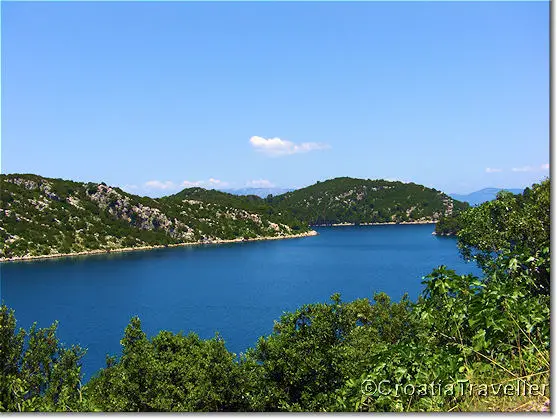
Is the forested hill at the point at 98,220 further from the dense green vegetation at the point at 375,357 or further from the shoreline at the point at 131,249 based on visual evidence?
the dense green vegetation at the point at 375,357

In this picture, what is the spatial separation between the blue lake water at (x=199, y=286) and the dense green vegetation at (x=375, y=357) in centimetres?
1986

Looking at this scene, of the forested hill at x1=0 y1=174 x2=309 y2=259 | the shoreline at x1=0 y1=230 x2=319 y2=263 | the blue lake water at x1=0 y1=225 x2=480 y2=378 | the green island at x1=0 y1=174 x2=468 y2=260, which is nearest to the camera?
the blue lake water at x1=0 y1=225 x2=480 y2=378

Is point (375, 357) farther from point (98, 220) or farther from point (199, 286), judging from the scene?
point (98, 220)

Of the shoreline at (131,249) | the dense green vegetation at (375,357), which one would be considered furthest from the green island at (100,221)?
the dense green vegetation at (375,357)

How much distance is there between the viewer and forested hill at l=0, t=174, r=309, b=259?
131000 millimetres

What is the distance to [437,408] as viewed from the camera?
18.3 feet

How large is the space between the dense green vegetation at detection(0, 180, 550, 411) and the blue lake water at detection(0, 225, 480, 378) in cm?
1986

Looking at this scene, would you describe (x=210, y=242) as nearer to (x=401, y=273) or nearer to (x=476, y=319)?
(x=401, y=273)

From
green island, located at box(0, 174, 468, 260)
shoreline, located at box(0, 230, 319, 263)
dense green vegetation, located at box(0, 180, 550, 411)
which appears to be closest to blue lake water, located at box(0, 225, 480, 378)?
shoreline, located at box(0, 230, 319, 263)

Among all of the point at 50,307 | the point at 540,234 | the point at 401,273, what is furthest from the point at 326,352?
the point at 401,273

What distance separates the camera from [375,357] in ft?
23.9

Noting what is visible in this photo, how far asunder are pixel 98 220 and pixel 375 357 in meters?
159

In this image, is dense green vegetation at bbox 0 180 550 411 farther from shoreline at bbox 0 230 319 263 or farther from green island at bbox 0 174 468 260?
green island at bbox 0 174 468 260

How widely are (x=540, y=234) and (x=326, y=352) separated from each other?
12.5 meters
